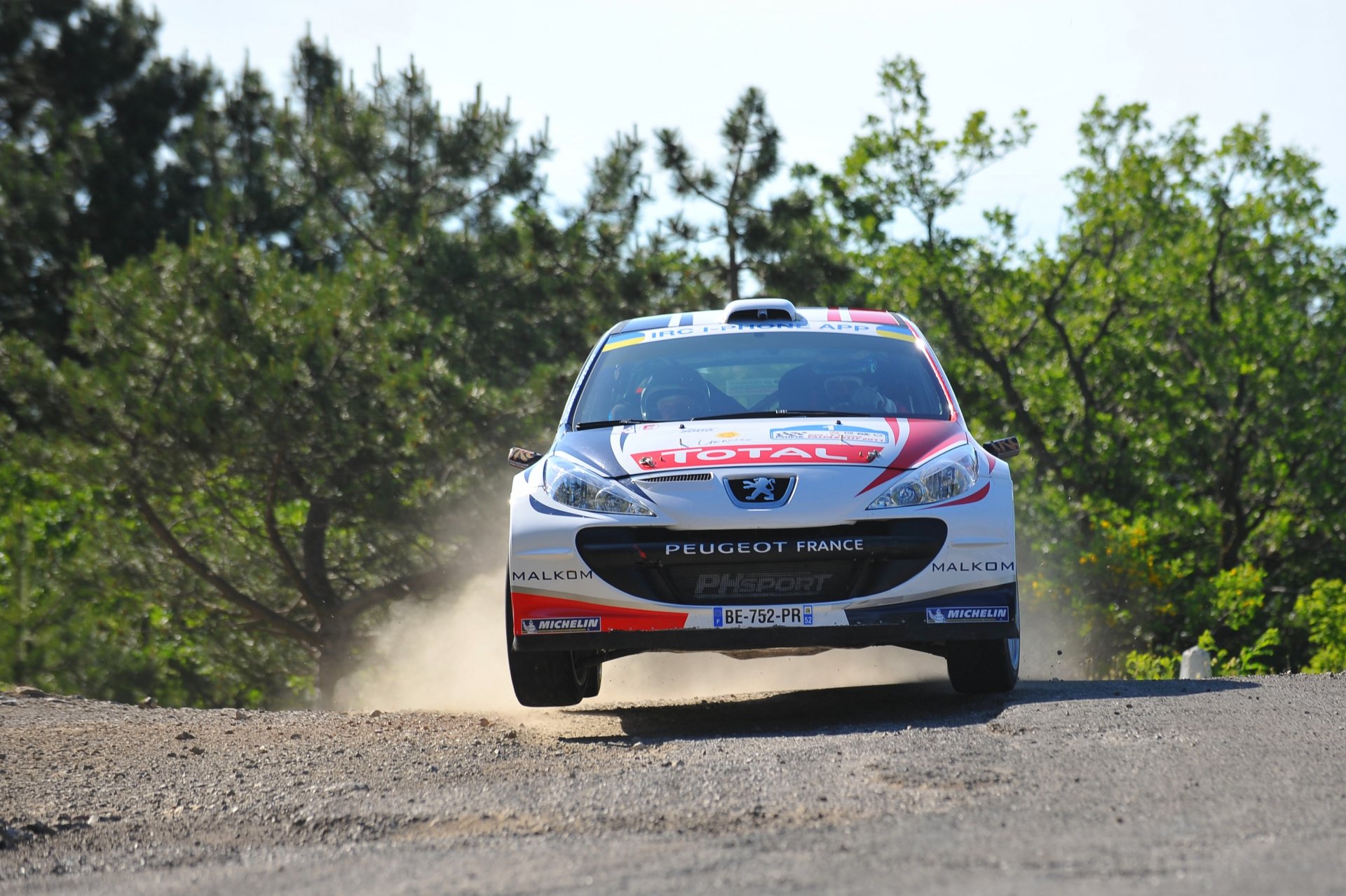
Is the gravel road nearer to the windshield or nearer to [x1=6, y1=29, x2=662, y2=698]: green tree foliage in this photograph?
the windshield

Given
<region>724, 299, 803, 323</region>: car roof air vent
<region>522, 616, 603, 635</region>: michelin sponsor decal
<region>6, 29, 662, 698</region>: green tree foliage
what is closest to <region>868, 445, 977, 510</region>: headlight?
<region>522, 616, 603, 635</region>: michelin sponsor decal

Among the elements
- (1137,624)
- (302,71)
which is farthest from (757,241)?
(302,71)

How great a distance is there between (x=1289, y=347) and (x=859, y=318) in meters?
21.0

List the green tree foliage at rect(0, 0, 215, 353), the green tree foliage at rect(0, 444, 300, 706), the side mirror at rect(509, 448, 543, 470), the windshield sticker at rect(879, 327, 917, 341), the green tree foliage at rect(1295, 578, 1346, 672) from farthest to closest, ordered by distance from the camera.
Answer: the green tree foliage at rect(0, 0, 215, 353)
the green tree foliage at rect(0, 444, 300, 706)
the green tree foliage at rect(1295, 578, 1346, 672)
the windshield sticker at rect(879, 327, 917, 341)
the side mirror at rect(509, 448, 543, 470)

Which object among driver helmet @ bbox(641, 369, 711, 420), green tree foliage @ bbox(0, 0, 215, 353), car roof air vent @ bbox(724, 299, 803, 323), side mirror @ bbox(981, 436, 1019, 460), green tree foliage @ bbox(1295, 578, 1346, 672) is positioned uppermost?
green tree foliage @ bbox(0, 0, 215, 353)

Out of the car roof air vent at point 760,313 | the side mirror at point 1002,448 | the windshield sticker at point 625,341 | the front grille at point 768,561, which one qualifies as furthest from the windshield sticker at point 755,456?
the car roof air vent at point 760,313

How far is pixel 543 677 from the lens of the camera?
685 cm

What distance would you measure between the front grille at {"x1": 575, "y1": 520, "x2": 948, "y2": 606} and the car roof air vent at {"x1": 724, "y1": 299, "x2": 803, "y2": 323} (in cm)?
222

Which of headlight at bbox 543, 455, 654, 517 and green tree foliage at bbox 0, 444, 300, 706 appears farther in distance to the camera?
green tree foliage at bbox 0, 444, 300, 706

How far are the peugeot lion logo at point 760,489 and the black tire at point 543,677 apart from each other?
1.07m

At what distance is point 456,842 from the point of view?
419 cm

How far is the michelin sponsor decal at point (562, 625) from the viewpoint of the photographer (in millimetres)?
6379

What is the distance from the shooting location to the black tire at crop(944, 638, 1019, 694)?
6715 millimetres

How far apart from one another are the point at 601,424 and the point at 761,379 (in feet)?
3.02
